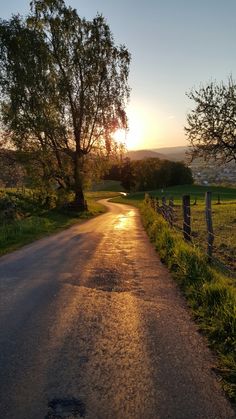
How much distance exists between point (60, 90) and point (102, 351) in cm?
3176

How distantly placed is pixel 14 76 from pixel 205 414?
110ft

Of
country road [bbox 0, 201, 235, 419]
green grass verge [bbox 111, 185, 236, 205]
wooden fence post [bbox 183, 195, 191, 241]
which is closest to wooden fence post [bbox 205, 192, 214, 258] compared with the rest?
country road [bbox 0, 201, 235, 419]

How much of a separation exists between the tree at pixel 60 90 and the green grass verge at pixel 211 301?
24.7m

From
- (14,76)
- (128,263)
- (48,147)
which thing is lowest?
(128,263)

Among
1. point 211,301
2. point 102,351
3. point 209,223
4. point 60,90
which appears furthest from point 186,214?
point 60,90

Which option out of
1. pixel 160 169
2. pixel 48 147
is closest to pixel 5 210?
pixel 48 147

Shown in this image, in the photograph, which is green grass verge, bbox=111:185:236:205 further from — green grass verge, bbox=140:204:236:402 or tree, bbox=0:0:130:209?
green grass verge, bbox=140:204:236:402

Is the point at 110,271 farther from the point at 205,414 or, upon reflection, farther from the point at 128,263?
the point at 205,414

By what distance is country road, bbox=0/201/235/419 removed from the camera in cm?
441

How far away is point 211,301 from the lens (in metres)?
7.58

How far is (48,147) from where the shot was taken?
36125 mm

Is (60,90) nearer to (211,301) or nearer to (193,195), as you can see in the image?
(211,301)

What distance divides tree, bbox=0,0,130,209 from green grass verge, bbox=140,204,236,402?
81.1ft

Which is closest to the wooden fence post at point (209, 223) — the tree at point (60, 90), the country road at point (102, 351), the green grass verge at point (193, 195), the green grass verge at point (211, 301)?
the green grass verge at point (211, 301)
